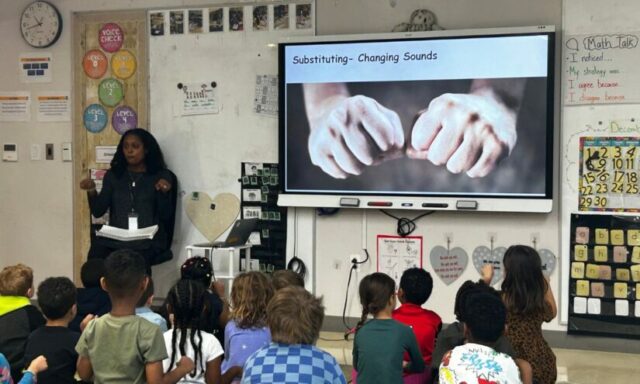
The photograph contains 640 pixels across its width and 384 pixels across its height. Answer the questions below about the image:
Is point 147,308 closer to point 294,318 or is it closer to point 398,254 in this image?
point 294,318

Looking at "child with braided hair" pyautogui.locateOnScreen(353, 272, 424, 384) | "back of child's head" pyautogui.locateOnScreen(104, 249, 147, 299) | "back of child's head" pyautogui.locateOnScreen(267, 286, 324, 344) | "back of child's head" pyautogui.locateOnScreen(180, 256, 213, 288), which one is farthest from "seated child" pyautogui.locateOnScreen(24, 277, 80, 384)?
"child with braided hair" pyautogui.locateOnScreen(353, 272, 424, 384)

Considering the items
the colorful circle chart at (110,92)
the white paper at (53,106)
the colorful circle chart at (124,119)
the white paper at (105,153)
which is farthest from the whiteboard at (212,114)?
the white paper at (53,106)

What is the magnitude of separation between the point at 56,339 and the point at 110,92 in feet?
11.1

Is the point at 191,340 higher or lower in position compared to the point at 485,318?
lower

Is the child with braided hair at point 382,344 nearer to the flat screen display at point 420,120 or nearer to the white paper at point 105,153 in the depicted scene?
the flat screen display at point 420,120

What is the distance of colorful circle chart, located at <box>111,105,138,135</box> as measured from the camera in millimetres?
5504

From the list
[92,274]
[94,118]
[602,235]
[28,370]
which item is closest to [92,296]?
[92,274]

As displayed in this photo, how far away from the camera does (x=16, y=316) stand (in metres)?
2.92

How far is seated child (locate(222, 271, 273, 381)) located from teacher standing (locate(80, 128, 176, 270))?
2.56 meters

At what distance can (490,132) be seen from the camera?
4.65 meters

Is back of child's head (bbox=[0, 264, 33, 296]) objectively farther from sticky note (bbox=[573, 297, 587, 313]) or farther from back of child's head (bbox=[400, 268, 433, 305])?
sticky note (bbox=[573, 297, 587, 313])

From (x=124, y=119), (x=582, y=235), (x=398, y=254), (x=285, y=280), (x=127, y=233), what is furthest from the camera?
(x=124, y=119)

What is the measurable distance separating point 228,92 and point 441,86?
1575mm

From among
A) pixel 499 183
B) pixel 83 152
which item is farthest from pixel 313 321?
pixel 83 152
